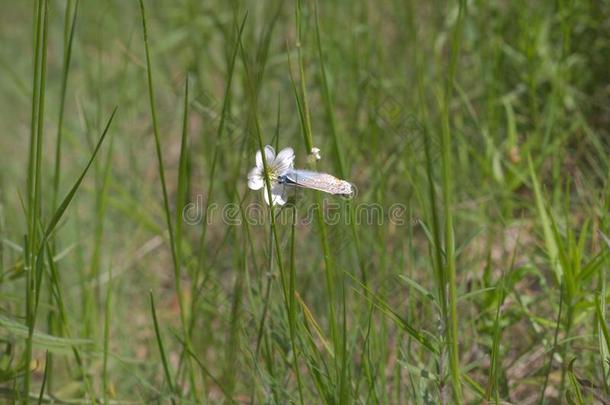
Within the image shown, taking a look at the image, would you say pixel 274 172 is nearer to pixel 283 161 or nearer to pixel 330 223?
pixel 283 161

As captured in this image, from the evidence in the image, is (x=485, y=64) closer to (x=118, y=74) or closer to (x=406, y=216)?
(x=406, y=216)

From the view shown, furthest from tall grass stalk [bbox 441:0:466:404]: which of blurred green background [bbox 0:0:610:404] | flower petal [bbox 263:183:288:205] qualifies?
flower petal [bbox 263:183:288:205]

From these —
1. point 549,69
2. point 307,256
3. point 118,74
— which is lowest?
point 307,256

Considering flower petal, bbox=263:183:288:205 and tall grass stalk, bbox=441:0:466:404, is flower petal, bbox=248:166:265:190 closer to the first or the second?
flower petal, bbox=263:183:288:205

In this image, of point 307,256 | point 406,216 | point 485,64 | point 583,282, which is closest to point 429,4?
point 485,64

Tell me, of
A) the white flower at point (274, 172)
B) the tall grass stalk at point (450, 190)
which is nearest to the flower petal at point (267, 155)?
the white flower at point (274, 172)

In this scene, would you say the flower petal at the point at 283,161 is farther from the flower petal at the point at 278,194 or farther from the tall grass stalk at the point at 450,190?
the tall grass stalk at the point at 450,190
